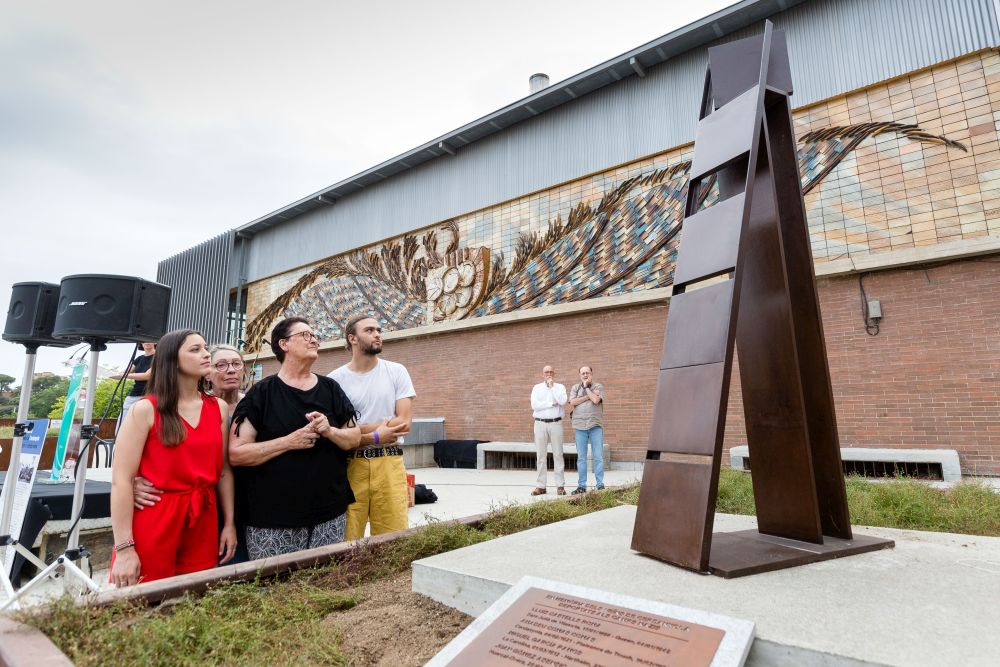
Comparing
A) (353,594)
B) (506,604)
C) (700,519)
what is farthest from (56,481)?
(700,519)

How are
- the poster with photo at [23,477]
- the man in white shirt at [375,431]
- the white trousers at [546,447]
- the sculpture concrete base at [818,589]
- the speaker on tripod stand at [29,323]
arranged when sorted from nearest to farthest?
the sculpture concrete base at [818,589], the man in white shirt at [375,431], the poster with photo at [23,477], the speaker on tripod stand at [29,323], the white trousers at [546,447]

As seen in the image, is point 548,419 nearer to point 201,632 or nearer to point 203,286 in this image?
point 201,632

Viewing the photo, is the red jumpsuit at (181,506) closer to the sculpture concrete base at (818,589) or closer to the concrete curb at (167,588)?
the concrete curb at (167,588)

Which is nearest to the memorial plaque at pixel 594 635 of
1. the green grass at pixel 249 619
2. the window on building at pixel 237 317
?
the green grass at pixel 249 619

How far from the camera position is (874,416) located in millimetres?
8023

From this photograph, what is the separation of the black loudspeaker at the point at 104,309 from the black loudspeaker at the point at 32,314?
0.66 meters

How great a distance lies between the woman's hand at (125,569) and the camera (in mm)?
2416

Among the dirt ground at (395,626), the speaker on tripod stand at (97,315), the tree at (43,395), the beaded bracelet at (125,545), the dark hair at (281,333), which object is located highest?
the tree at (43,395)

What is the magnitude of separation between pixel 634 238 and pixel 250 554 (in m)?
8.96

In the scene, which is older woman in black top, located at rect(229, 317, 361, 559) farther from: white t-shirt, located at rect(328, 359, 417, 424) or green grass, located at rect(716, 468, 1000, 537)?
green grass, located at rect(716, 468, 1000, 537)

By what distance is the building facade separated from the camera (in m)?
7.62

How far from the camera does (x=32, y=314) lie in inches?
167

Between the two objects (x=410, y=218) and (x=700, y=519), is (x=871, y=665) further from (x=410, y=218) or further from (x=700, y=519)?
(x=410, y=218)

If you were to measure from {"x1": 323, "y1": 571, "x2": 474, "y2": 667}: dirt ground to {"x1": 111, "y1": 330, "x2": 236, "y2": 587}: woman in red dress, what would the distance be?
0.88 metres
